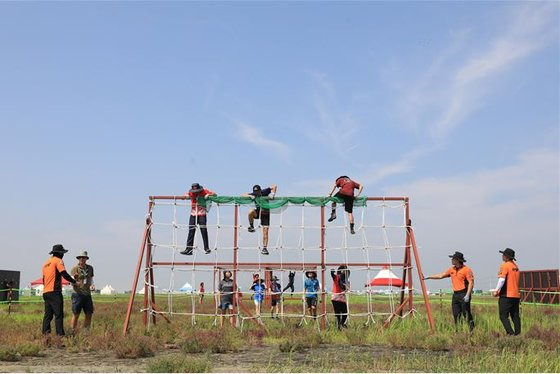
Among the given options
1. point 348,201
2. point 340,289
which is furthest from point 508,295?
point 348,201

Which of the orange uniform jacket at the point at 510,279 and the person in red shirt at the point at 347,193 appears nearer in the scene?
the orange uniform jacket at the point at 510,279

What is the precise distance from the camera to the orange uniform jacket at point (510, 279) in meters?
13.0

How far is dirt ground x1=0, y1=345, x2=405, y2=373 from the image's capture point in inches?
373

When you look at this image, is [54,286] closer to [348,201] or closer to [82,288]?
[82,288]

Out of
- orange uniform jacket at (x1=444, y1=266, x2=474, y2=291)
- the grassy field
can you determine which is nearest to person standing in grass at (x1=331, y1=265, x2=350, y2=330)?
the grassy field

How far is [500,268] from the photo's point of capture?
1336 cm

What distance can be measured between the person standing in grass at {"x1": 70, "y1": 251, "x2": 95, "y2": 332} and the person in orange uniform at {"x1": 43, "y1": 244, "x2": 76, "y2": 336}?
1.56ft

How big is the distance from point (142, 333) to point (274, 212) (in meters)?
5.04

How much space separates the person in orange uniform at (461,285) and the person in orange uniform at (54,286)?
9.15 meters

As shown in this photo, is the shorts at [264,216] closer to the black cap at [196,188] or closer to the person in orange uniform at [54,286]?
the black cap at [196,188]

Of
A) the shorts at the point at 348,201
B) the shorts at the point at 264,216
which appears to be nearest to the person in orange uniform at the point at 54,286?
the shorts at the point at 264,216

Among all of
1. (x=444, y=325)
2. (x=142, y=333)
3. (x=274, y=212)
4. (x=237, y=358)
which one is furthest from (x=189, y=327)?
(x=444, y=325)

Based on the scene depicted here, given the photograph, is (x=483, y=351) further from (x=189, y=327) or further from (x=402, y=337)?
(x=189, y=327)

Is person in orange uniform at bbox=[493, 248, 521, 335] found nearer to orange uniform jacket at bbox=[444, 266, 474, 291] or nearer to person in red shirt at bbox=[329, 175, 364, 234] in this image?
orange uniform jacket at bbox=[444, 266, 474, 291]
